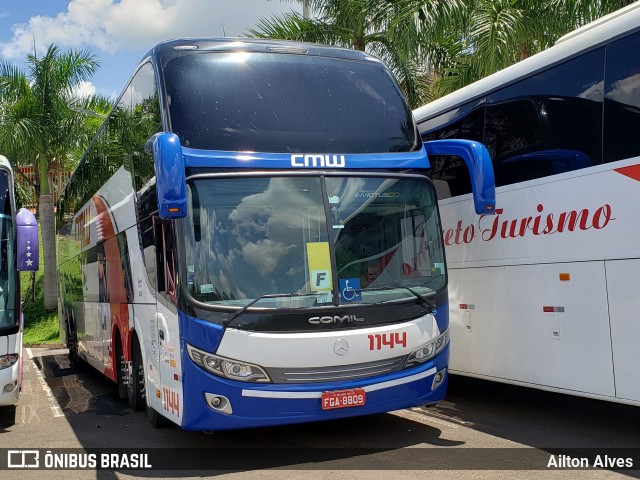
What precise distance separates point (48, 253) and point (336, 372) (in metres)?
22.2

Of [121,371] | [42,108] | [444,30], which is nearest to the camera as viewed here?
[121,371]

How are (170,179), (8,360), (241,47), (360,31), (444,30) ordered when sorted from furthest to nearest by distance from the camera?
1. (360,31)
2. (444,30)
3. (8,360)
4. (241,47)
5. (170,179)

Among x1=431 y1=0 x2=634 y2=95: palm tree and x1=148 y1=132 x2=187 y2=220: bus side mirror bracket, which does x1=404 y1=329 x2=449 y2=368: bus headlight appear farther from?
x1=431 y1=0 x2=634 y2=95: palm tree

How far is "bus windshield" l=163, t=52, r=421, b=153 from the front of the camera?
282 inches

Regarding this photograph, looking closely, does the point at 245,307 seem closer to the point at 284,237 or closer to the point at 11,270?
the point at 284,237

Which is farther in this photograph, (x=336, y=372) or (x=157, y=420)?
(x=157, y=420)

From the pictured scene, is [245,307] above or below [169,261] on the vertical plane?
below

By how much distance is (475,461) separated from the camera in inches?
261

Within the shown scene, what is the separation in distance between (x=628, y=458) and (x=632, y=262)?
167 cm

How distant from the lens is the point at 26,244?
9.28 metres

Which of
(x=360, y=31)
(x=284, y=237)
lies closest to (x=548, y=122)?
(x=284, y=237)

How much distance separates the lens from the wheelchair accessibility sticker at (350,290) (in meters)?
6.92

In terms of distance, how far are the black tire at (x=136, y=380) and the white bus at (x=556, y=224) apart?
3.82 metres

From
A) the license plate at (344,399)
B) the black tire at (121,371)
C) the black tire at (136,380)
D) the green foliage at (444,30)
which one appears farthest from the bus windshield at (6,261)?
the green foliage at (444,30)
